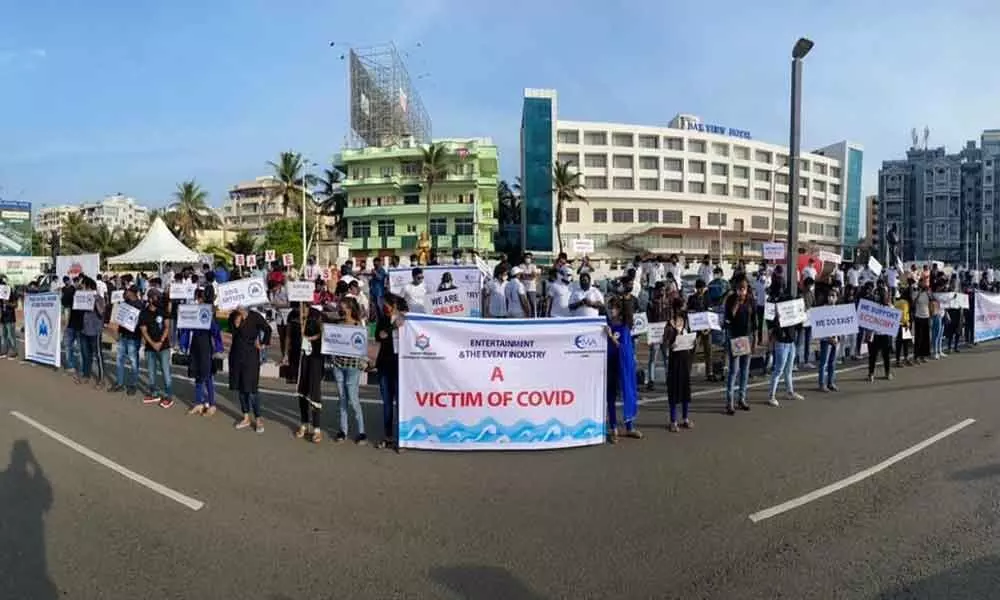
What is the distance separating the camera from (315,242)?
2943 inches

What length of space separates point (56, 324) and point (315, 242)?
6164cm

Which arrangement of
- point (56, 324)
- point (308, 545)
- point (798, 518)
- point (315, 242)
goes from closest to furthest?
point (308, 545)
point (798, 518)
point (56, 324)
point (315, 242)

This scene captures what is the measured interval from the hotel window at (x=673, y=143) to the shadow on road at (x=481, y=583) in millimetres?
87210

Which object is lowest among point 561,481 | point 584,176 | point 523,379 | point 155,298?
point 561,481

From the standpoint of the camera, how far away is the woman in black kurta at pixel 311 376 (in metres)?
8.57

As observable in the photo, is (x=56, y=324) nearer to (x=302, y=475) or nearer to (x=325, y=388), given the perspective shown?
(x=325, y=388)

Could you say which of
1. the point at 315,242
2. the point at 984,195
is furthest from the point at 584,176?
the point at 984,195

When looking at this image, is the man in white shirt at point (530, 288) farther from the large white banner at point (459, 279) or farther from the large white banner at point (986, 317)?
Result: the large white banner at point (986, 317)

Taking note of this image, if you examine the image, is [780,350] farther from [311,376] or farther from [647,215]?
[647,215]

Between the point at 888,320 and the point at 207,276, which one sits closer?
the point at 888,320

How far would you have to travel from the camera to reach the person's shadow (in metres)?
4.46

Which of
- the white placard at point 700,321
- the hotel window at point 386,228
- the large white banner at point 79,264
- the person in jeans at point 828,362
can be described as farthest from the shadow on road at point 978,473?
the hotel window at point 386,228

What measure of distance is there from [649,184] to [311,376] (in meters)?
81.7

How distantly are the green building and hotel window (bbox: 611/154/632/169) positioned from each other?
18.9 m
